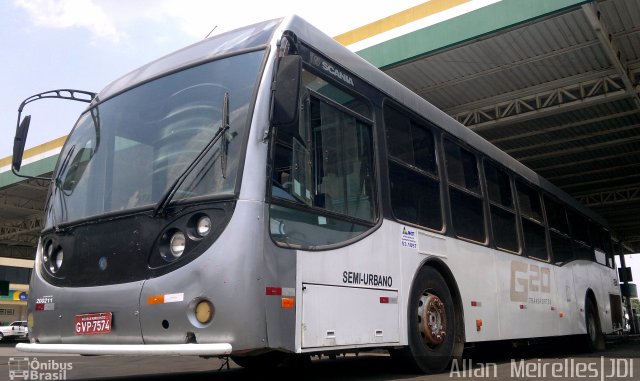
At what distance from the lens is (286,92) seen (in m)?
4.21

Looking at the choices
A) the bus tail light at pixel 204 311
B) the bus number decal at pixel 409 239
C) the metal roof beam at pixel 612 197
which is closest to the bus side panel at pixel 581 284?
the bus number decal at pixel 409 239

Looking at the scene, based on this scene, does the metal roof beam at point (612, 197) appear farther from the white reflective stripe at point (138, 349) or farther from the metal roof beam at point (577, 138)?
the white reflective stripe at point (138, 349)

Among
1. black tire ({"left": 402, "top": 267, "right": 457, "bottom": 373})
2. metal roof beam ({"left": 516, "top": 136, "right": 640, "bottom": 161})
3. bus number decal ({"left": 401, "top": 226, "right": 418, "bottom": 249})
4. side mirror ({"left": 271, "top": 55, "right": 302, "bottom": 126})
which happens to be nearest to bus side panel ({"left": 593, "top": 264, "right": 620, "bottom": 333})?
metal roof beam ({"left": 516, "top": 136, "right": 640, "bottom": 161})

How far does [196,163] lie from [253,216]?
0.65 m

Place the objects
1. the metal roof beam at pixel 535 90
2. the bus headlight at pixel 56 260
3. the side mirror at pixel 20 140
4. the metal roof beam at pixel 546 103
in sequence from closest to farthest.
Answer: the bus headlight at pixel 56 260, the side mirror at pixel 20 140, the metal roof beam at pixel 535 90, the metal roof beam at pixel 546 103

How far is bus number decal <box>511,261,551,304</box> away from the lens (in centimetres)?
789

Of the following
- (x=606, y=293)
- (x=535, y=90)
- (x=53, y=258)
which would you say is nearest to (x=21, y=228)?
(x=535, y=90)

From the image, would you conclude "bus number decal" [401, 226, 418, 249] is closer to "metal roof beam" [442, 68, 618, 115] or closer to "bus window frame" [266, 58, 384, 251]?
"bus window frame" [266, 58, 384, 251]

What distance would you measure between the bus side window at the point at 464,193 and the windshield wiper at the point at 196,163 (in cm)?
336

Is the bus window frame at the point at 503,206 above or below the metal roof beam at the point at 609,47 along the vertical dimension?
below

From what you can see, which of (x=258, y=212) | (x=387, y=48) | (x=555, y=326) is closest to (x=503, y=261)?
(x=555, y=326)

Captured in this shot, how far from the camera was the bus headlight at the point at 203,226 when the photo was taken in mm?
4070

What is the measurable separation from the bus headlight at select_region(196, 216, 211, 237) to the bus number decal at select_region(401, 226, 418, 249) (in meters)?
2.26

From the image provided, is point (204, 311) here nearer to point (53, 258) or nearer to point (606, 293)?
point (53, 258)
